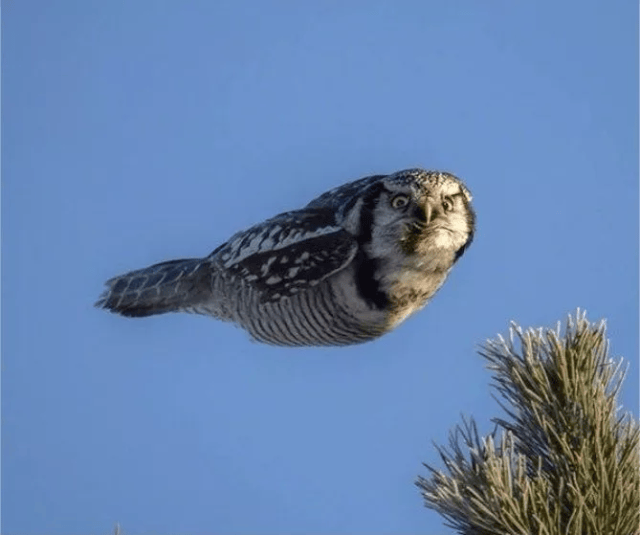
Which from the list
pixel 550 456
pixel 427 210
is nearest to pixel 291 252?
pixel 427 210

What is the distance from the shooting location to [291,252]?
16.7ft

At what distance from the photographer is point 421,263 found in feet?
15.3

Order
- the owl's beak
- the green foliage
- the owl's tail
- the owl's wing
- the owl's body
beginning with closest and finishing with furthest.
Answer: the green foliage, the owl's beak, the owl's body, the owl's wing, the owl's tail

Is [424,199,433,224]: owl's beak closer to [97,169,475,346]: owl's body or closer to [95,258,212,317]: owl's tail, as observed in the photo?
[97,169,475,346]: owl's body

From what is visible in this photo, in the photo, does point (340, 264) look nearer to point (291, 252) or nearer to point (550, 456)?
point (291, 252)

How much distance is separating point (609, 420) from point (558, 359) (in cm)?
16

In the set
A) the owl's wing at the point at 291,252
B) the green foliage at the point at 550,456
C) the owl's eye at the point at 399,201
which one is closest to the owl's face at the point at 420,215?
the owl's eye at the point at 399,201

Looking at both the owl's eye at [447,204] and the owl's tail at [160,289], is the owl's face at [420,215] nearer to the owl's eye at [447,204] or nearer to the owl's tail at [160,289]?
the owl's eye at [447,204]

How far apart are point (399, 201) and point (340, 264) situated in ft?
1.72

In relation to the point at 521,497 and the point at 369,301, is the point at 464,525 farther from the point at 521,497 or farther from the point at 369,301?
the point at 369,301

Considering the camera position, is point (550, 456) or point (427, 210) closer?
point (550, 456)

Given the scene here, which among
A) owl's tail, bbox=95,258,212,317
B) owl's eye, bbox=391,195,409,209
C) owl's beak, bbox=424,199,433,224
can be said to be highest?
owl's tail, bbox=95,258,212,317

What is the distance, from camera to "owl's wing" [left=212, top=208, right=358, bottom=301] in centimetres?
495

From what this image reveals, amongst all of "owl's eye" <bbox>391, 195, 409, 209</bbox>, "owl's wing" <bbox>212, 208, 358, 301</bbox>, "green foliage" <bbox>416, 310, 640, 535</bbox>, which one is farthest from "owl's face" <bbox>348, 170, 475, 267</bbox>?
"green foliage" <bbox>416, 310, 640, 535</bbox>
